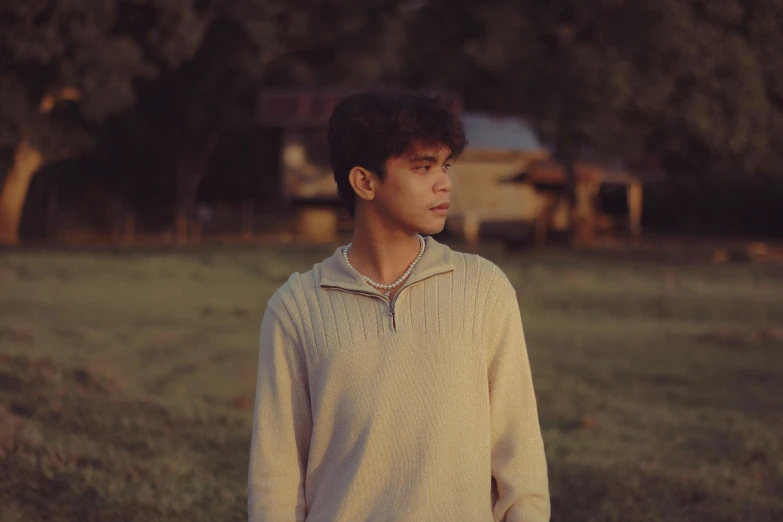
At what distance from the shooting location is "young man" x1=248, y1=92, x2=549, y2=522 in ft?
8.60

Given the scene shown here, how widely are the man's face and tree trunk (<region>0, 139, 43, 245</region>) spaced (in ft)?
105

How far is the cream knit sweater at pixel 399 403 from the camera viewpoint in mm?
2617

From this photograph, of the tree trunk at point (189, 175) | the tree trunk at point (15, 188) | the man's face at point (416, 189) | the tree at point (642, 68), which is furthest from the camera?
the tree trunk at point (189, 175)

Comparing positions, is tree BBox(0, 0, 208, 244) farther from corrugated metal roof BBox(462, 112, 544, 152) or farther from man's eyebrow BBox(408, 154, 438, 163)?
man's eyebrow BBox(408, 154, 438, 163)

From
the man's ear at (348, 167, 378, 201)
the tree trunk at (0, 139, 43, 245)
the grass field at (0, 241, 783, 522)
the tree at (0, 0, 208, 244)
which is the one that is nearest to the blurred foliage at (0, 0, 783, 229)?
the tree at (0, 0, 208, 244)

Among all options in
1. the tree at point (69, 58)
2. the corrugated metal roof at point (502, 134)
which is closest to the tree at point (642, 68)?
the corrugated metal roof at point (502, 134)

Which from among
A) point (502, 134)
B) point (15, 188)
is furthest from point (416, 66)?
point (15, 188)

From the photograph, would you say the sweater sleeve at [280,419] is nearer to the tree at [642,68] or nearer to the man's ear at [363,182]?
the man's ear at [363,182]

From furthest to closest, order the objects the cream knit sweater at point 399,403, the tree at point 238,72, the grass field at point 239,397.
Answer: the tree at point 238,72
the grass field at point 239,397
the cream knit sweater at point 399,403

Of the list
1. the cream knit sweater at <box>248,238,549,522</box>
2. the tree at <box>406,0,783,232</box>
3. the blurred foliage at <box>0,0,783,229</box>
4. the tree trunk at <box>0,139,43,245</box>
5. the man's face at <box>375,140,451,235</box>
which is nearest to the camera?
the cream knit sweater at <box>248,238,549,522</box>

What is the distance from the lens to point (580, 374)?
1111cm

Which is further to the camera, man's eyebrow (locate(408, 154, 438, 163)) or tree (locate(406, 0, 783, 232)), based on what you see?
tree (locate(406, 0, 783, 232))

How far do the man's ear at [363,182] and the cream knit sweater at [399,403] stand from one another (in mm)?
191

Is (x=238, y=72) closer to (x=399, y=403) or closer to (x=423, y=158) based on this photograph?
(x=423, y=158)
